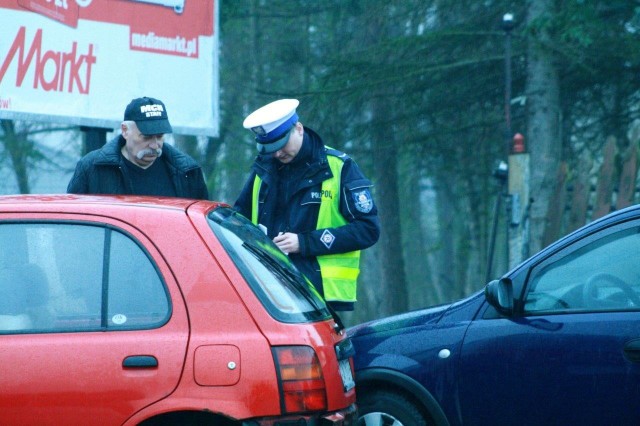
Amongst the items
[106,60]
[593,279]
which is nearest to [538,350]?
[593,279]

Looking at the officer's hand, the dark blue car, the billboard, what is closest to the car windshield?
the officer's hand

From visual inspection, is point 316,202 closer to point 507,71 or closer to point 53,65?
point 53,65

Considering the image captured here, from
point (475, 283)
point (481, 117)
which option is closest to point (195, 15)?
point (481, 117)

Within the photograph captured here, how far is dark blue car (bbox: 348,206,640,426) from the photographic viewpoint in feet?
16.4

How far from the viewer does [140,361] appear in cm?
402

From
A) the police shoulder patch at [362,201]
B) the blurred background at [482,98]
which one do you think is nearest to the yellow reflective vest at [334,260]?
the police shoulder patch at [362,201]

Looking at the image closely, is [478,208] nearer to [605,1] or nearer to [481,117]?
[481,117]

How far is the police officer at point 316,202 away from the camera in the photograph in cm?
577

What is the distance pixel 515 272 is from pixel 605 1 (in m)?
10.3

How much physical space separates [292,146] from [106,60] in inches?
208

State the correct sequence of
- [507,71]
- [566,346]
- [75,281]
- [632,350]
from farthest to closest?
[507,71], [566,346], [632,350], [75,281]

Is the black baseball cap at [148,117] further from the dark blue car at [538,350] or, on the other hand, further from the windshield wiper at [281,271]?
the dark blue car at [538,350]

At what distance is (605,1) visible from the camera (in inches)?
582

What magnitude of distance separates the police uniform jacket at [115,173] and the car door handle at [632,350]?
2367 mm
